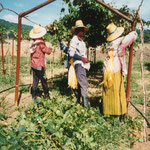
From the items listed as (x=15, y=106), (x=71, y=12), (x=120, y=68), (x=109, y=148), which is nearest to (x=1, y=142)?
(x=109, y=148)

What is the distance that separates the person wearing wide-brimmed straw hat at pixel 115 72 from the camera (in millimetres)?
2988

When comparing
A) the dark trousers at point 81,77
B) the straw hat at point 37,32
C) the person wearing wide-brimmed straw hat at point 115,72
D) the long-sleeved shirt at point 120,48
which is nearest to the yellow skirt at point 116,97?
the person wearing wide-brimmed straw hat at point 115,72

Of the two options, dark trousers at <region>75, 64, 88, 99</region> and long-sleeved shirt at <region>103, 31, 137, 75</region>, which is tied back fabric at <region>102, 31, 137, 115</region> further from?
dark trousers at <region>75, 64, 88, 99</region>

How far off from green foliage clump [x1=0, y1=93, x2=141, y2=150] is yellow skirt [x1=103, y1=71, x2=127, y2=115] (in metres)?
0.19

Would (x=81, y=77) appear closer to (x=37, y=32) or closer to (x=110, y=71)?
(x=110, y=71)

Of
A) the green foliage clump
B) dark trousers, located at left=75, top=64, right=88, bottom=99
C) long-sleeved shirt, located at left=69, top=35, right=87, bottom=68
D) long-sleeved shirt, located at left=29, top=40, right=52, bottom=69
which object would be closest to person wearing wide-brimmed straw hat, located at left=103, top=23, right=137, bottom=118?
the green foliage clump

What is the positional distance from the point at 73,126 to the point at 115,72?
130 centimetres

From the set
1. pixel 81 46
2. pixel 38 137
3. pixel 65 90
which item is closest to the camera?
pixel 38 137

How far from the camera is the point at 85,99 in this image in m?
3.68

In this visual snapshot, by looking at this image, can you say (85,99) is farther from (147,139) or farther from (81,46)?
(147,139)

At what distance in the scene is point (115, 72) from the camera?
10.1 feet

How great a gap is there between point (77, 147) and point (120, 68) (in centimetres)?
165

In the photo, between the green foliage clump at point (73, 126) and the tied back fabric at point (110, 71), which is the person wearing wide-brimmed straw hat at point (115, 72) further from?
the green foliage clump at point (73, 126)

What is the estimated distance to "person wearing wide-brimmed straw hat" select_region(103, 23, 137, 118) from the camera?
9.80 feet
